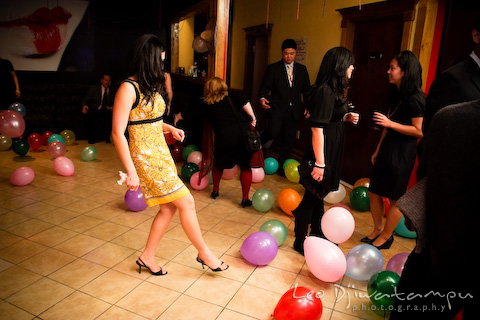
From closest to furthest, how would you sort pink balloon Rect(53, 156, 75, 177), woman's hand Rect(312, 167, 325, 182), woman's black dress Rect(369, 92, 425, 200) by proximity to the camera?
woman's hand Rect(312, 167, 325, 182) < woman's black dress Rect(369, 92, 425, 200) < pink balloon Rect(53, 156, 75, 177)

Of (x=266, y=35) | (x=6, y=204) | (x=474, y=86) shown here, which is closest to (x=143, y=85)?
(x=474, y=86)

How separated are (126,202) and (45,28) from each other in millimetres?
5539

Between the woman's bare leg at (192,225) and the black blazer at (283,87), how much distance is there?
2750 mm

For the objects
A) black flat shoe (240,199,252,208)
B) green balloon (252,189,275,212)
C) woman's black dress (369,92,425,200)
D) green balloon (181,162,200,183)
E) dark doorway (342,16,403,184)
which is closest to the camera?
woman's black dress (369,92,425,200)

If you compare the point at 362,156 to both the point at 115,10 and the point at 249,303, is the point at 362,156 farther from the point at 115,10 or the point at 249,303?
the point at 115,10

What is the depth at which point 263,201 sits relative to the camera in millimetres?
3551

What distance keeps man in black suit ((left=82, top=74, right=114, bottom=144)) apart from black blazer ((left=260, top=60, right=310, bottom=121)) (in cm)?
321

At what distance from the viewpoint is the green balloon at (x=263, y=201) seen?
140 inches

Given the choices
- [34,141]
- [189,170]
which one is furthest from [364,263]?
[34,141]

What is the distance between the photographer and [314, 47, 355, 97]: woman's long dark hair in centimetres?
235

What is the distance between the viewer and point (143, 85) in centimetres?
202

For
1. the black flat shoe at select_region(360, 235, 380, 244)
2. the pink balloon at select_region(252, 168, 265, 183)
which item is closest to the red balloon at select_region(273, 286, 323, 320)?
the black flat shoe at select_region(360, 235, 380, 244)

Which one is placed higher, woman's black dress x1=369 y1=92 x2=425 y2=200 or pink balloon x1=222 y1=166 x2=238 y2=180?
woman's black dress x1=369 y1=92 x2=425 y2=200

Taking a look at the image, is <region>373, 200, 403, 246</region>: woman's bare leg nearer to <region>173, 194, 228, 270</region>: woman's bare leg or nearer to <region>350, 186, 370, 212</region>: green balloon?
<region>350, 186, 370, 212</region>: green balloon
